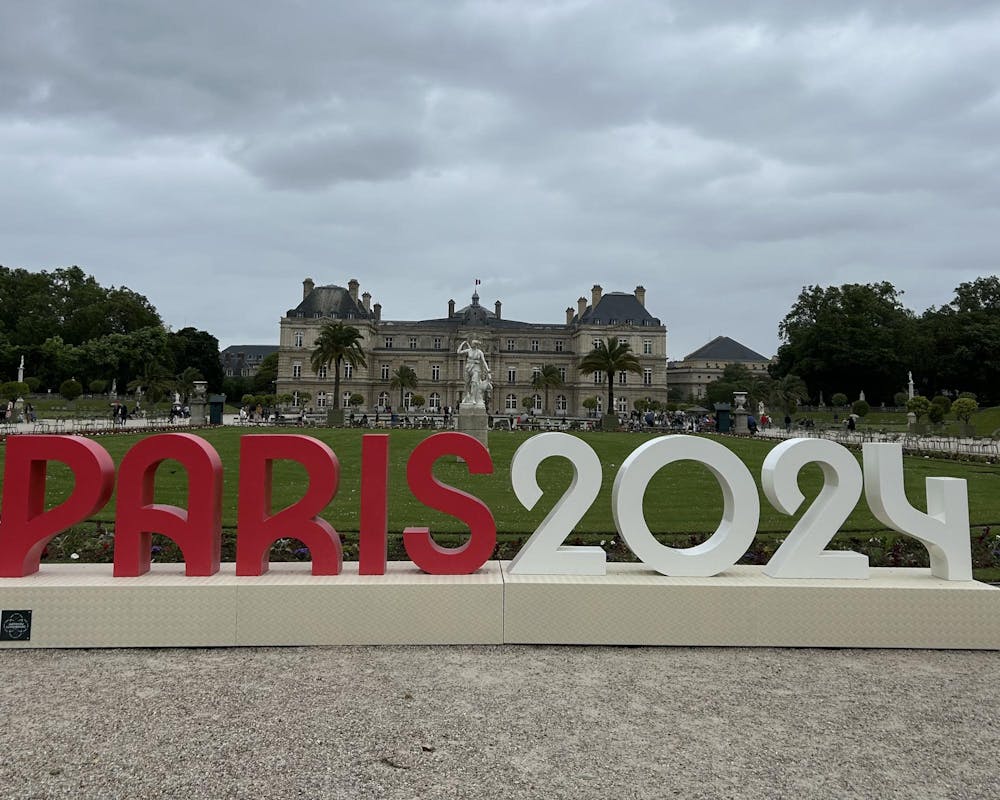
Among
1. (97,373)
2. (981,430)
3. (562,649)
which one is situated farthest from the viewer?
(97,373)

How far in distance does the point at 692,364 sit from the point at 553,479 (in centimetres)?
8967

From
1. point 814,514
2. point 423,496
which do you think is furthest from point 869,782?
point 423,496

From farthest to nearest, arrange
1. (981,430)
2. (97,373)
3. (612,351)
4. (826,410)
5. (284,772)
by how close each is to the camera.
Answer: (97,373) → (826,410) → (612,351) → (981,430) → (284,772)

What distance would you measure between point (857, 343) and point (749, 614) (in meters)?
54.2

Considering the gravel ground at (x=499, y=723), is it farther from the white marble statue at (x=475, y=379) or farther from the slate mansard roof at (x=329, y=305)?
the slate mansard roof at (x=329, y=305)

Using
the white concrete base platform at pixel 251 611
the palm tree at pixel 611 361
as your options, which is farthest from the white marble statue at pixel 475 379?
the palm tree at pixel 611 361

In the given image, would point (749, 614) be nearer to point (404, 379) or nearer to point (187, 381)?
point (187, 381)

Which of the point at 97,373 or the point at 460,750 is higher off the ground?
the point at 97,373

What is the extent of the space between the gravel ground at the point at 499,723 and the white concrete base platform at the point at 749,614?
0.40ft

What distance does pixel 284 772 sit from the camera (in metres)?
2.99

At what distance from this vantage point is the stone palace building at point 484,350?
2773 inches

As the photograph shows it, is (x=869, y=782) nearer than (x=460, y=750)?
Yes

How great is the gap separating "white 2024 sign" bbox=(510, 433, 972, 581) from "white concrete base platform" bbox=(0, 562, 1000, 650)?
228mm

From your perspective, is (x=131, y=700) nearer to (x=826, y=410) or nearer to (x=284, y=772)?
(x=284, y=772)
